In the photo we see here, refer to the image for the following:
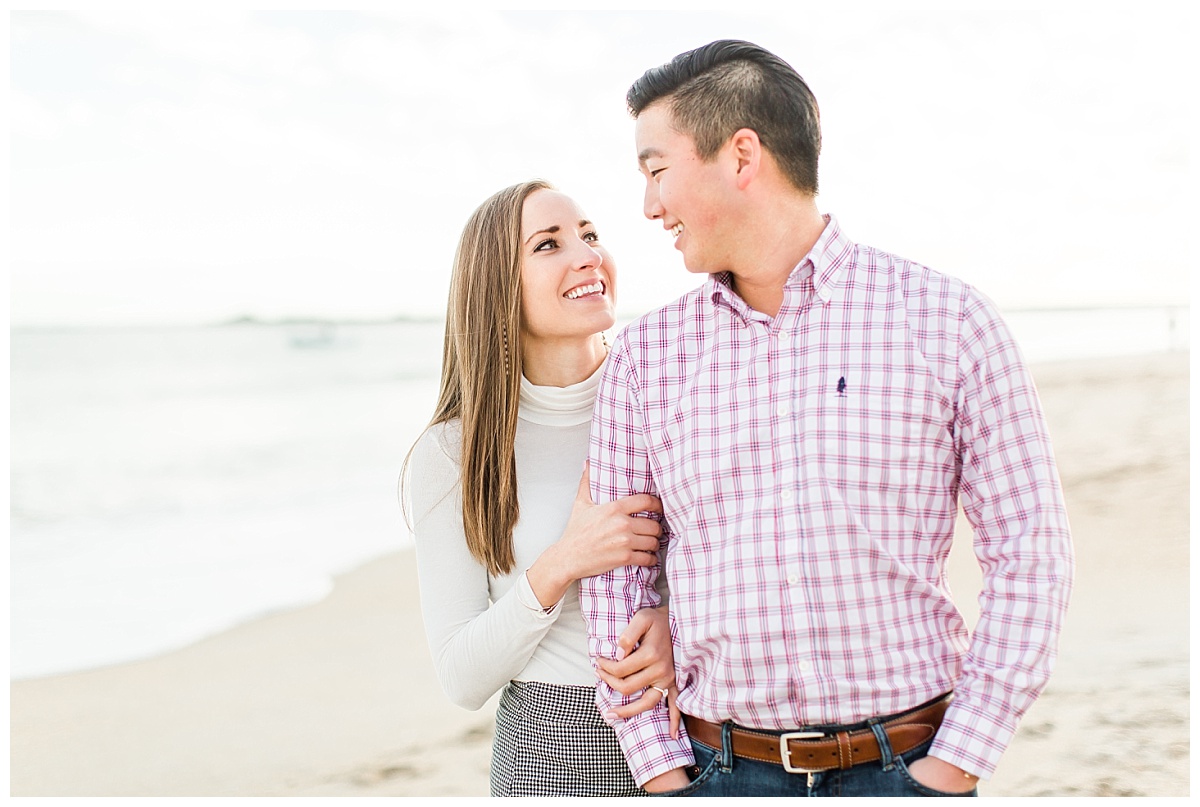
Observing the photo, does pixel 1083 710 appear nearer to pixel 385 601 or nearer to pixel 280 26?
pixel 385 601

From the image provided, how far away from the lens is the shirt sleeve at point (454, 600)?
226cm

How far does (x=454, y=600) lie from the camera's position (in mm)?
2363

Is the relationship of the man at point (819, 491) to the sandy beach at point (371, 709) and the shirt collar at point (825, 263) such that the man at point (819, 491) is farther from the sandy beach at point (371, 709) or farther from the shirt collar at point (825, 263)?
the sandy beach at point (371, 709)

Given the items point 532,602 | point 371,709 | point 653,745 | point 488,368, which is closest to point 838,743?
point 653,745

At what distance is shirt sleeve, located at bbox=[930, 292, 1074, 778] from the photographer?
71.1 inches

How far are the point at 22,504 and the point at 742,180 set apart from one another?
1078 centimetres

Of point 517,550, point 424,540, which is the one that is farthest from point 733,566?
point 424,540

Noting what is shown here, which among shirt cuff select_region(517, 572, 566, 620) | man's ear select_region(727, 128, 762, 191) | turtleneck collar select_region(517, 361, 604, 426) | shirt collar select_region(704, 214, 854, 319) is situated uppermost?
man's ear select_region(727, 128, 762, 191)

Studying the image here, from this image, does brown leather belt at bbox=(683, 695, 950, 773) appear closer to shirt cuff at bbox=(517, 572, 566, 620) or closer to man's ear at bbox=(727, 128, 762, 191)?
shirt cuff at bbox=(517, 572, 566, 620)

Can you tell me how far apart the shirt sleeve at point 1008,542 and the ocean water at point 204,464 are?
5.74m

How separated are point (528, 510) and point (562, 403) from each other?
0.27 m

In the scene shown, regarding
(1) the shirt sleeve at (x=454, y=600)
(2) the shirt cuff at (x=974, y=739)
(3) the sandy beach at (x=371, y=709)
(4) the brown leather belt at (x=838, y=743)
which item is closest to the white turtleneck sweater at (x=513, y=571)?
(1) the shirt sleeve at (x=454, y=600)

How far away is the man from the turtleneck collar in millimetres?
467

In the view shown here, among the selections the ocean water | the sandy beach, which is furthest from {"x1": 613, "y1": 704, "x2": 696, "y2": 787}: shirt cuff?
the ocean water
